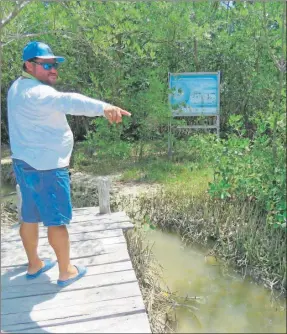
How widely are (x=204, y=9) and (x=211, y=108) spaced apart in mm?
1749

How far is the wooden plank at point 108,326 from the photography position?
238 centimetres

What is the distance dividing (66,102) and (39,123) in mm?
243

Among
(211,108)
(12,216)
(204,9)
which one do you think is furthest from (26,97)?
(204,9)

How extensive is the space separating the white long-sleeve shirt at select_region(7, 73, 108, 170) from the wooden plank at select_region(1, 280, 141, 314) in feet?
2.66

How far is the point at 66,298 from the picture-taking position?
271cm

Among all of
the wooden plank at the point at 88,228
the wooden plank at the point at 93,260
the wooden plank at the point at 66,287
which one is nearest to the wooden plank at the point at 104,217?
the wooden plank at the point at 88,228

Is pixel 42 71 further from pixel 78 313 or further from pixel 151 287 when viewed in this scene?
pixel 151 287

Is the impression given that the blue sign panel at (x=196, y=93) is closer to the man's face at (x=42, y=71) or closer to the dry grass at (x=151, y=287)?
the dry grass at (x=151, y=287)

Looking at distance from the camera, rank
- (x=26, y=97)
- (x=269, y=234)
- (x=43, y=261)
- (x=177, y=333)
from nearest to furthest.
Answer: (x=26, y=97)
(x=177, y=333)
(x=43, y=261)
(x=269, y=234)

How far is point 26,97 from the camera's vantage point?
2.48 meters

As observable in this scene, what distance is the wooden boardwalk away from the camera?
244 centimetres

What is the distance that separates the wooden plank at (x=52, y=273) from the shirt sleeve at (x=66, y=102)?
118 cm

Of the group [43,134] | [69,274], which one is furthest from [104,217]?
[43,134]

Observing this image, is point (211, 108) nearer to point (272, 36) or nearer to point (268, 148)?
point (272, 36)
